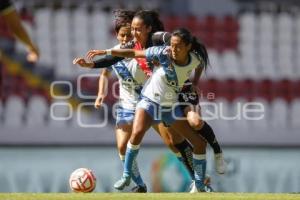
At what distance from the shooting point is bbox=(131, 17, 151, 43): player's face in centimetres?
812

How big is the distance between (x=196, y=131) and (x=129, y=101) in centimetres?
97

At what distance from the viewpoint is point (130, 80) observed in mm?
8695

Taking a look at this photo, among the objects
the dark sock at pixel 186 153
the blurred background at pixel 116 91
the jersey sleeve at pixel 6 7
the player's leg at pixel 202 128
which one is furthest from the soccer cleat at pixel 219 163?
the blurred background at pixel 116 91

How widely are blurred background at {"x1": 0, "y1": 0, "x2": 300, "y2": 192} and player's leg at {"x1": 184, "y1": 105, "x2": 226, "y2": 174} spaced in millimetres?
4175

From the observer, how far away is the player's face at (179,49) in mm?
7707

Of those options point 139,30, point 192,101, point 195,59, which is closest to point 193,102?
point 192,101

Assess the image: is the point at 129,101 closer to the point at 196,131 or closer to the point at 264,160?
the point at 196,131

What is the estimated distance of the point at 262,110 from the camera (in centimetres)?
1355

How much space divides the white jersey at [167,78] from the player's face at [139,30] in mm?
340

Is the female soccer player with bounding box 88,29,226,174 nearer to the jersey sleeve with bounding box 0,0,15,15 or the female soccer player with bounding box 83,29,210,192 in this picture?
the female soccer player with bounding box 83,29,210,192

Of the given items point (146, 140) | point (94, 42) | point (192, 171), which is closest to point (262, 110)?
point (146, 140)

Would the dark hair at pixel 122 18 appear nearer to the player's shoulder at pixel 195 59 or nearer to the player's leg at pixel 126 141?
the player's shoulder at pixel 195 59

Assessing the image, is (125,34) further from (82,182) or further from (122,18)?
(82,182)

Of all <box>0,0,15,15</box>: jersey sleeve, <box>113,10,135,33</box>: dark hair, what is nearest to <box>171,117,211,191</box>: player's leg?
<box>113,10,135,33</box>: dark hair
